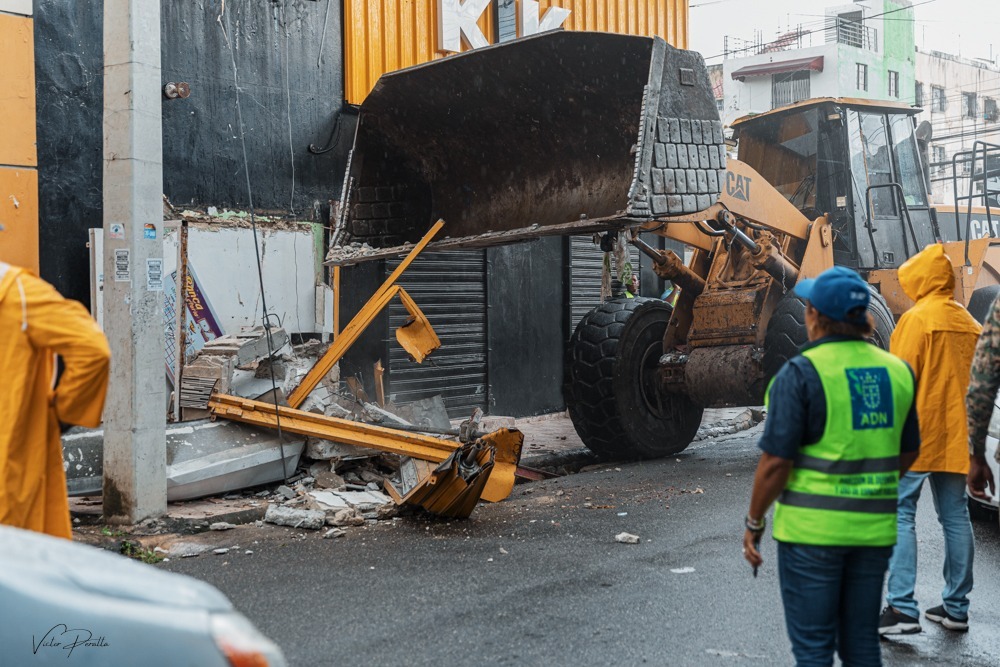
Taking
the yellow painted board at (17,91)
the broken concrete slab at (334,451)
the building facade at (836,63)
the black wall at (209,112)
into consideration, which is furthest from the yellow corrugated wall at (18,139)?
the building facade at (836,63)

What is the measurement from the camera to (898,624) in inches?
178

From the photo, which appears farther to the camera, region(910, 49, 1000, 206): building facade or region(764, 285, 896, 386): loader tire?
region(910, 49, 1000, 206): building facade

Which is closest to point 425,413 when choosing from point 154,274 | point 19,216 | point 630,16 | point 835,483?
point 154,274

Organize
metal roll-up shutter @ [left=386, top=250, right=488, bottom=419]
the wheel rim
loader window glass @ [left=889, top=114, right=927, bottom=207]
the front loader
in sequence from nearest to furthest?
the front loader < the wheel rim < loader window glass @ [left=889, top=114, right=927, bottom=207] < metal roll-up shutter @ [left=386, top=250, right=488, bottom=419]

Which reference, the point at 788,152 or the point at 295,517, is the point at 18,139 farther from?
the point at 788,152

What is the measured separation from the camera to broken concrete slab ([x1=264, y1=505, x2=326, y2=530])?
266 inches

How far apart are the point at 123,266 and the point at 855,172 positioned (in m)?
7.15

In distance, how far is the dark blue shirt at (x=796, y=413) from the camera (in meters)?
3.04

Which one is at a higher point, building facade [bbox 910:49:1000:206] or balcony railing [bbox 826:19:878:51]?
balcony railing [bbox 826:19:878:51]

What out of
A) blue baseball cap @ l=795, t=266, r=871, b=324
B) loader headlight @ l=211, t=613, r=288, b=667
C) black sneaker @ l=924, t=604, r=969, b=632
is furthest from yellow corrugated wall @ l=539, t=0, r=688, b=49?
loader headlight @ l=211, t=613, r=288, b=667

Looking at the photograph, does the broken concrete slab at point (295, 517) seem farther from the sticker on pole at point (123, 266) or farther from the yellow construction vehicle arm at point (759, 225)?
the yellow construction vehicle arm at point (759, 225)

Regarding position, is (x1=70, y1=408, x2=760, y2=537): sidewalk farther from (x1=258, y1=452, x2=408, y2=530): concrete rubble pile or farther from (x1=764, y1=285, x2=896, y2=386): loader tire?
(x1=764, y1=285, x2=896, y2=386): loader tire

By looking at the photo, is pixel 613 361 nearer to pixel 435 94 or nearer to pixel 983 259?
pixel 435 94

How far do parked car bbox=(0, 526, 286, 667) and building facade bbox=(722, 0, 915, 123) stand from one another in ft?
146
